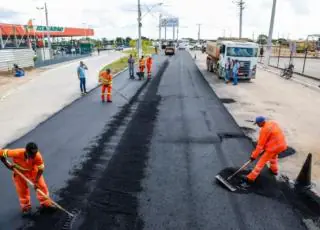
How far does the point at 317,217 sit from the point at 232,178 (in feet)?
6.25

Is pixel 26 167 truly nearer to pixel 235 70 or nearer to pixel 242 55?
pixel 235 70

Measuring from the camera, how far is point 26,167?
5156 millimetres

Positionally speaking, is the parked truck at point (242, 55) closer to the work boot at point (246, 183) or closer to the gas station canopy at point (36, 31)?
the work boot at point (246, 183)

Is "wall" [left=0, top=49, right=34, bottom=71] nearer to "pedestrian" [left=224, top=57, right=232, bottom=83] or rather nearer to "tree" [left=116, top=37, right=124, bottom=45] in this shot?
"pedestrian" [left=224, top=57, right=232, bottom=83]

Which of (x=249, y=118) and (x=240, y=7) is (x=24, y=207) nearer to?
(x=249, y=118)

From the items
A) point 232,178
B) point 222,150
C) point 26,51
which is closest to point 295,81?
point 222,150

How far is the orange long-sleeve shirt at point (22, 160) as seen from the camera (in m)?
5.00

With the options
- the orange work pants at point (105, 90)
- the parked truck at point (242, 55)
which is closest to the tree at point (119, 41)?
the parked truck at point (242, 55)

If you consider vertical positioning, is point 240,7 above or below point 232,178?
above

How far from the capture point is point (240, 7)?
185ft

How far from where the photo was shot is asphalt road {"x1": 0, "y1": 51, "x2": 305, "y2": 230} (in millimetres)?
5309

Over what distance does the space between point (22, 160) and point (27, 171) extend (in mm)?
237

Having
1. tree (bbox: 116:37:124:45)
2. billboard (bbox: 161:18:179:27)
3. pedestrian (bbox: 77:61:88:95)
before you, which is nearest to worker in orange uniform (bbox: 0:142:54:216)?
pedestrian (bbox: 77:61:88:95)

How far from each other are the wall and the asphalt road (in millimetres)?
16491
